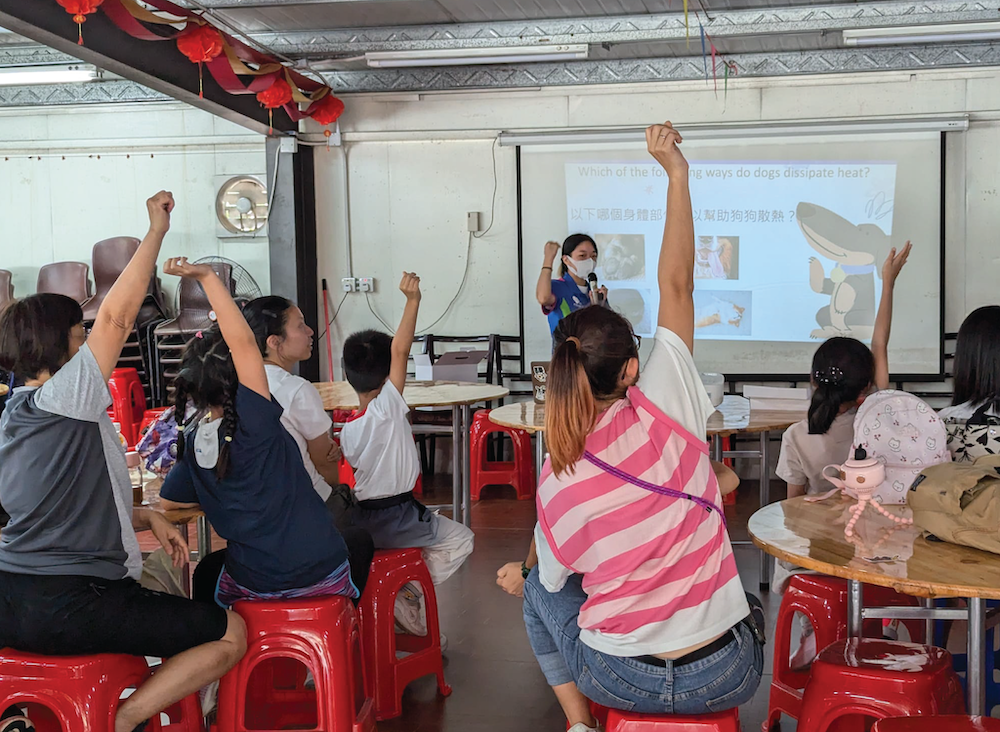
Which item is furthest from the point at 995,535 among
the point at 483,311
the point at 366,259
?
the point at 366,259

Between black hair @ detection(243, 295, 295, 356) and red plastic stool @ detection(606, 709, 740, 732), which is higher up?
black hair @ detection(243, 295, 295, 356)

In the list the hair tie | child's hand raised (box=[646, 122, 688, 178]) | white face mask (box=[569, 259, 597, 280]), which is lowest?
the hair tie

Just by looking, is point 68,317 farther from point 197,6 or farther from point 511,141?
point 511,141

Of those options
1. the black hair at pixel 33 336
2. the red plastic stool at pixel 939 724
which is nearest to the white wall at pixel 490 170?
the black hair at pixel 33 336

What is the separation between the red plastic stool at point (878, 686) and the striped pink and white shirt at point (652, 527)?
343mm

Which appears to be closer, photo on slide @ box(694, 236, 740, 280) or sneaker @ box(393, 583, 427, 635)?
sneaker @ box(393, 583, 427, 635)

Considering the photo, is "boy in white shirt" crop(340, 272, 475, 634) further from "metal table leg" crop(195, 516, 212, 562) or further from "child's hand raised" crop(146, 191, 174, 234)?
"child's hand raised" crop(146, 191, 174, 234)

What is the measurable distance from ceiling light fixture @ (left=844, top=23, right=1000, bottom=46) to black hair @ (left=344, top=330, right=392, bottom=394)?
11.1ft

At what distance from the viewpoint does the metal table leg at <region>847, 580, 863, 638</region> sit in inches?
81.3

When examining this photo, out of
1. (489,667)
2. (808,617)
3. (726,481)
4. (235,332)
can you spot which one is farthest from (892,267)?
(235,332)

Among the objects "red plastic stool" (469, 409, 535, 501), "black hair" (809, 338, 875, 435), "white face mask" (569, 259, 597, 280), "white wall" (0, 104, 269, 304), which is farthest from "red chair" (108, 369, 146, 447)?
"black hair" (809, 338, 875, 435)

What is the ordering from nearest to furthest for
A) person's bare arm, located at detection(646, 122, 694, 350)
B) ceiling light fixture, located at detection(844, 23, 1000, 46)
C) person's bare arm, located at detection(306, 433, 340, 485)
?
person's bare arm, located at detection(646, 122, 694, 350) < person's bare arm, located at detection(306, 433, 340, 485) < ceiling light fixture, located at detection(844, 23, 1000, 46)

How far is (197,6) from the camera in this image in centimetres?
486

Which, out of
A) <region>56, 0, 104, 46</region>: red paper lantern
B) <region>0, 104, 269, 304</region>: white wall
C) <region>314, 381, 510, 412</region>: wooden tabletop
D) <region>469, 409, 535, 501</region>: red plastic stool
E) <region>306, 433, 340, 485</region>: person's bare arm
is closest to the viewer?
<region>306, 433, 340, 485</region>: person's bare arm
